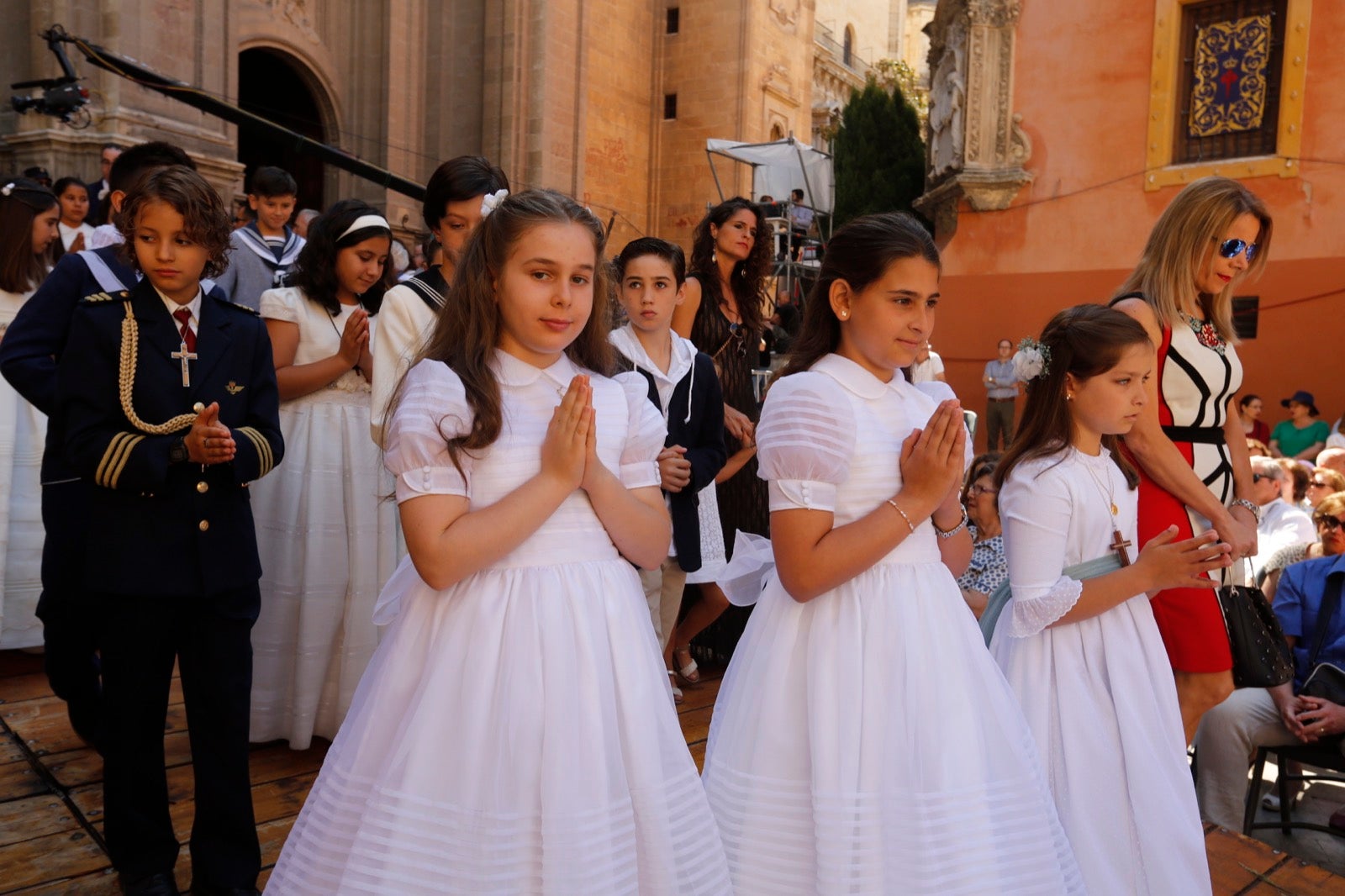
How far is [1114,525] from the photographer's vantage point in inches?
113

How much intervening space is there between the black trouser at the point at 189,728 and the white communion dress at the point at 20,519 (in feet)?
7.73

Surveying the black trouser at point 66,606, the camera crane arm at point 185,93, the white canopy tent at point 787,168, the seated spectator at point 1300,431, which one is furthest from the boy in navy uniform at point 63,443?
the white canopy tent at point 787,168

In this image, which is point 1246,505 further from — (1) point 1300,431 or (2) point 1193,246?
(1) point 1300,431

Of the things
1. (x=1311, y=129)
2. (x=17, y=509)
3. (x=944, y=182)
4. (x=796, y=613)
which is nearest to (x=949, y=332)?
(x=944, y=182)

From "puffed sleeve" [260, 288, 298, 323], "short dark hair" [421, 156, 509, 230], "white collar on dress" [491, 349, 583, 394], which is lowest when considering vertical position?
"white collar on dress" [491, 349, 583, 394]

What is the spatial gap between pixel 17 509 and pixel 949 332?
38.0 ft

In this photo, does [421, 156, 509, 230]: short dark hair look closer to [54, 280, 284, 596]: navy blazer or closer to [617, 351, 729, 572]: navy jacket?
[54, 280, 284, 596]: navy blazer

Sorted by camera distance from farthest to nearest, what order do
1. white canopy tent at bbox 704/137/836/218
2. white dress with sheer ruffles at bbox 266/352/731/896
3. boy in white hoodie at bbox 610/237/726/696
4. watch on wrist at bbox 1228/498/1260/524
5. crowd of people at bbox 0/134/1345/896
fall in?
white canopy tent at bbox 704/137/836/218, boy in white hoodie at bbox 610/237/726/696, watch on wrist at bbox 1228/498/1260/524, crowd of people at bbox 0/134/1345/896, white dress with sheer ruffles at bbox 266/352/731/896

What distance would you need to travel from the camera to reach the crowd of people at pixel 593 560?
1930mm

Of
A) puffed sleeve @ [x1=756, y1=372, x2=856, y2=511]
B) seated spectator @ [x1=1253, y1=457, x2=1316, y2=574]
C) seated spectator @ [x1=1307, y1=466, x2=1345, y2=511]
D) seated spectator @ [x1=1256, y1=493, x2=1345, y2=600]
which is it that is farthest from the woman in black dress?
seated spectator @ [x1=1307, y1=466, x2=1345, y2=511]

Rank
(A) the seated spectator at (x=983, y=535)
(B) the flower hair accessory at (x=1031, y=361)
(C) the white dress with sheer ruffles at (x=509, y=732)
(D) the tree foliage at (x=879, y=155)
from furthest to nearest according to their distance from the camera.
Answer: (D) the tree foliage at (x=879, y=155)
(A) the seated spectator at (x=983, y=535)
(B) the flower hair accessory at (x=1031, y=361)
(C) the white dress with sheer ruffles at (x=509, y=732)

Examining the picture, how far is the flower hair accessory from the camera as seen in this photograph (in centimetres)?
293

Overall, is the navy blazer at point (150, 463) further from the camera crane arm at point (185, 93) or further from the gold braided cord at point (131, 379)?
the camera crane arm at point (185, 93)

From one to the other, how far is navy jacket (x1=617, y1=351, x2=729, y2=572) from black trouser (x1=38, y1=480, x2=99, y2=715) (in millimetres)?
A: 1935
